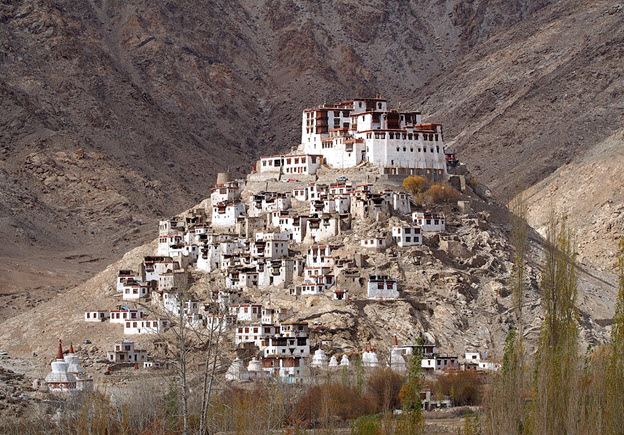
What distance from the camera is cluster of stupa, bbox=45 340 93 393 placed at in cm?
5544

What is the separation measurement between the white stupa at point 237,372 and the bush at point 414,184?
819 inches

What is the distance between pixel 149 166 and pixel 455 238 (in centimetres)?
6521

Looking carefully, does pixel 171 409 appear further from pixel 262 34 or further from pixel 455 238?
pixel 262 34

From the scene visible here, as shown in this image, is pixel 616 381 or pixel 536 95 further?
pixel 536 95

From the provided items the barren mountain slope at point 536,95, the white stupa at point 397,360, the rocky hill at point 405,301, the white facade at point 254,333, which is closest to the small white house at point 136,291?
the rocky hill at point 405,301

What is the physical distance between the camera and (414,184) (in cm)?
8062

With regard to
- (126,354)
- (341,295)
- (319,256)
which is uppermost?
A: (319,256)

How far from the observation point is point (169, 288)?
76188mm

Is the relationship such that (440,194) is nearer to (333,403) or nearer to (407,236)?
(407,236)

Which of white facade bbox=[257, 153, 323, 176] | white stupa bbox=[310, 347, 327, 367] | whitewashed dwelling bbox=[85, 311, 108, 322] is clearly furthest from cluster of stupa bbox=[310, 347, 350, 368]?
white facade bbox=[257, 153, 323, 176]

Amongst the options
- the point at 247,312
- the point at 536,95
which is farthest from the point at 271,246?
the point at 536,95

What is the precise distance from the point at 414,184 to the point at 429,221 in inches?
167

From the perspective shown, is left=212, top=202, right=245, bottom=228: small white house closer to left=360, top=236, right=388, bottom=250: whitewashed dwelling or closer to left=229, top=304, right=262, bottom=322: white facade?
left=360, top=236, right=388, bottom=250: whitewashed dwelling

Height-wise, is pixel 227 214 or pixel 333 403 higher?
pixel 227 214
